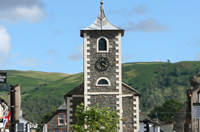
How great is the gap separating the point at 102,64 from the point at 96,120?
9319 mm

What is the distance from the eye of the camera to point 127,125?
80.8 metres

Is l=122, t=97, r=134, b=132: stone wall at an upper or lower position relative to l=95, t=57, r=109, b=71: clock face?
lower

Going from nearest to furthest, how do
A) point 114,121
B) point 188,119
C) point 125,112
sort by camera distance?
1. point 114,121
2. point 125,112
3. point 188,119

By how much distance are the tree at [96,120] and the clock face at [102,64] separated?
700 centimetres

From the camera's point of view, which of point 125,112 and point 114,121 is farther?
point 125,112

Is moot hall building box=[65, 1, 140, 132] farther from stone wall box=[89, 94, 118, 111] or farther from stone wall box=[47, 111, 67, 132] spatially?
stone wall box=[47, 111, 67, 132]

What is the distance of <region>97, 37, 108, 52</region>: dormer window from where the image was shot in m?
76.9

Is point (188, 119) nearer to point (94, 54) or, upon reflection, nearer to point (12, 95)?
point (94, 54)

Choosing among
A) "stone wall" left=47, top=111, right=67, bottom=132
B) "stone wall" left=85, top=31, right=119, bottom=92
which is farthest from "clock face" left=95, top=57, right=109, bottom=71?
"stone wall" left=47, top=111, right=67, bottom=132

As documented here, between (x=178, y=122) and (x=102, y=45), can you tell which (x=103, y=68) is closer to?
(x=102, y=45)

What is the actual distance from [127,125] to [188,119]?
94.1ft

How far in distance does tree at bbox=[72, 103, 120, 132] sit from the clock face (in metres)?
7.00

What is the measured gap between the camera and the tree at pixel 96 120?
6888 centimetres

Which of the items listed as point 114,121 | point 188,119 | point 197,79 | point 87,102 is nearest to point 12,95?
point 114,121
